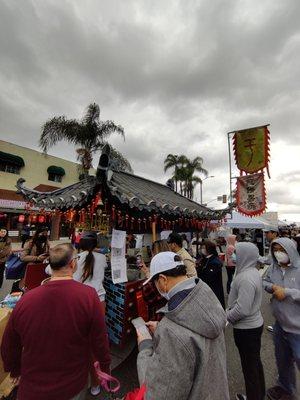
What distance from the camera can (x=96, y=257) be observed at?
11.7 ft

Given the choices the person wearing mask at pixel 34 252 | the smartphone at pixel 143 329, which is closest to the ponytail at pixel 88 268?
the smartphone at pixel 143 329

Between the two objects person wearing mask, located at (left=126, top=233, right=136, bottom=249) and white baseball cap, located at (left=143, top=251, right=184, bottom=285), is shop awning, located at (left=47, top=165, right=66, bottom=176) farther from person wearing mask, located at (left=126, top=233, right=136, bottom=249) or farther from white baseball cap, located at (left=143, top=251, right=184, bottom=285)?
white baseball cap, located at (left=143, top=251, right=184, bottom=285)

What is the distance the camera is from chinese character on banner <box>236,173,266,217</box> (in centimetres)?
641

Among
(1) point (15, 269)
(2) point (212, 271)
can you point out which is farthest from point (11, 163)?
(2) point (212, 271)

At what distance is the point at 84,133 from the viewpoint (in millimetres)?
16141

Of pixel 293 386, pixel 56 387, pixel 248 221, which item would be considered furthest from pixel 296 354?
pixel 248 221

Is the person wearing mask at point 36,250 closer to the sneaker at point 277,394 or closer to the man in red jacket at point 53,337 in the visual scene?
the man in red jacket at point 53,337

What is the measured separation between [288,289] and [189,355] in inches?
86.3

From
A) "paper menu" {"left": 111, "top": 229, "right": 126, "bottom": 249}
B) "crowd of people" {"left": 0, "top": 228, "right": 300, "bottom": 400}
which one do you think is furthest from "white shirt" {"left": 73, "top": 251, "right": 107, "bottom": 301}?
"crowd of people" {"left": 0, "top": 228, "right": 300, "bottom": 400}

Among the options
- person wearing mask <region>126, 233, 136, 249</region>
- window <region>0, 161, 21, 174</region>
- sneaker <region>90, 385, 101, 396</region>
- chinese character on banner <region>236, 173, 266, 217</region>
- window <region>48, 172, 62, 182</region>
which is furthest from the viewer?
window <region>48, 172, 62, 182</region>

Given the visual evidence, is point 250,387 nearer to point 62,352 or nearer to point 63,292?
point 62,352

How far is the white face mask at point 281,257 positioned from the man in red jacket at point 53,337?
247 centimetres

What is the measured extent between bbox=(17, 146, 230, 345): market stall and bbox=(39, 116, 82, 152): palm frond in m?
10.9

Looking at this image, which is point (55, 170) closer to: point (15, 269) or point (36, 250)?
point (36, 250)
